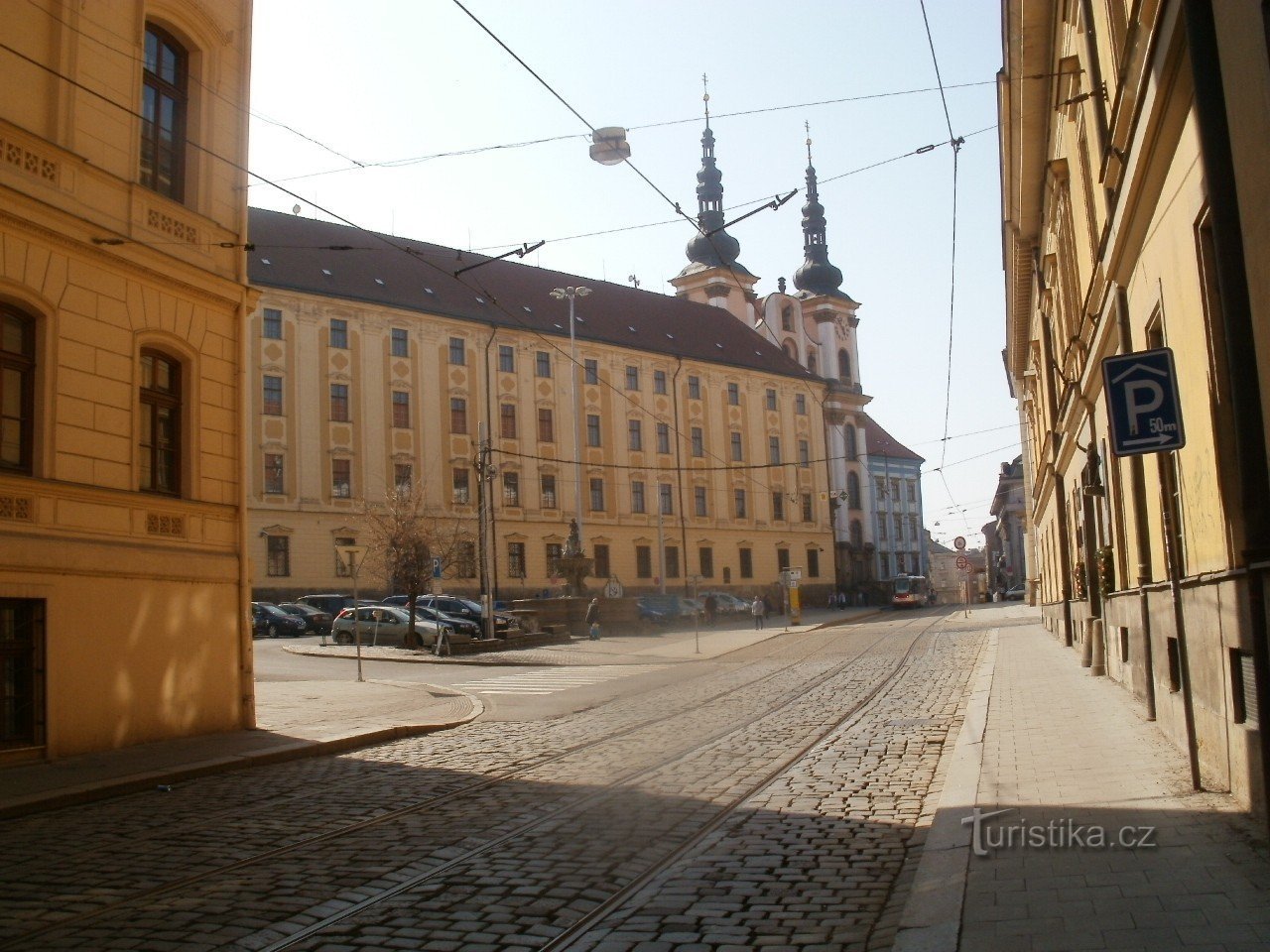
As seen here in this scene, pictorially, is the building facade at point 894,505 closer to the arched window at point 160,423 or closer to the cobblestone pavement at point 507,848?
the arched window at point 160,423

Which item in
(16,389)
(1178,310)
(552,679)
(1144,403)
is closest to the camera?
(1144,403)

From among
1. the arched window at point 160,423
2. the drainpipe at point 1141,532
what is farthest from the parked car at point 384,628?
the drainpipe at point 1141,532

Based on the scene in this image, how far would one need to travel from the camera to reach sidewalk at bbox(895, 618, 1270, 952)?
4961 mm

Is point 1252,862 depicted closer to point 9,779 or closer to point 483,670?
point 9,779

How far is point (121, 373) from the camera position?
13.5 m

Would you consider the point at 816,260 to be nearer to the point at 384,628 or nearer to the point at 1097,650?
the point at 384,628

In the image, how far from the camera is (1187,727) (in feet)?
26.7

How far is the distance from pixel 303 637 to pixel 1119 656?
33.7m

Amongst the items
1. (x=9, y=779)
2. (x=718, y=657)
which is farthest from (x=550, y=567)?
(x=9, y=779)

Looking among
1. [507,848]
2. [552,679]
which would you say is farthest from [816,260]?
[507,848]

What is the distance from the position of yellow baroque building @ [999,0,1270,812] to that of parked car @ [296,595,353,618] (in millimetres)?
34140

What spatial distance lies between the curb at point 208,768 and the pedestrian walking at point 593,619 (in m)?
23.1

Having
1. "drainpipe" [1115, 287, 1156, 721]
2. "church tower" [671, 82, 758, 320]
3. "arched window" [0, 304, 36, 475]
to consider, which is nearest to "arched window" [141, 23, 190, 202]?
"arched window" [0, 304, 36, 475]

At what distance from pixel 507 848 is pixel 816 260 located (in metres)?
88.0
